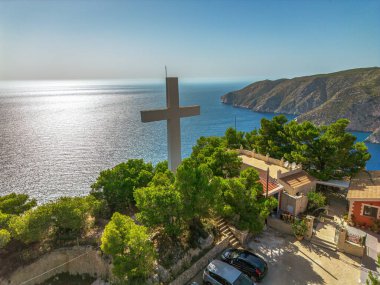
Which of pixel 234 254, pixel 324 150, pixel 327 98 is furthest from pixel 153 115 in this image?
pixel 327 98

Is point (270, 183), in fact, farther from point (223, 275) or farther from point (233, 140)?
point (233, 140)

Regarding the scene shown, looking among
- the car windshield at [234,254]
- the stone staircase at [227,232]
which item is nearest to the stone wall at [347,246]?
the stone staircase at [227,232]

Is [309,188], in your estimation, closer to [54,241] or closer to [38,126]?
[54,241]

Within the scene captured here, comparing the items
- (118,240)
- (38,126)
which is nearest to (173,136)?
(118,240)


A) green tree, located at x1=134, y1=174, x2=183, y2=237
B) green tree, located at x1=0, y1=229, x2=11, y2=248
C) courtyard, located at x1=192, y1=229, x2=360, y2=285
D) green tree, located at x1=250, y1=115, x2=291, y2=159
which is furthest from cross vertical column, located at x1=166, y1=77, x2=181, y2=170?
green tree, located at x1=250, y1=115, x2=291, y2=159

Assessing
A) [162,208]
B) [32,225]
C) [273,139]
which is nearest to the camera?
[162,208]

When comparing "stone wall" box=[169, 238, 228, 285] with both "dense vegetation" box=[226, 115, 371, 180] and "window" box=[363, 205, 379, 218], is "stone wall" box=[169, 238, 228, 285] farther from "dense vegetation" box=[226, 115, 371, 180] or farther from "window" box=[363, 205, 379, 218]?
"dense vegetation" box=[226, 115, 371, 180]

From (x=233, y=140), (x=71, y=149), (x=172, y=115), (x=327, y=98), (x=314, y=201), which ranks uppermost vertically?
(x=172, y=115)

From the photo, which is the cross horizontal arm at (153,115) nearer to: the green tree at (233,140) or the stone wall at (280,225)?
the stone wall at (280,225)
